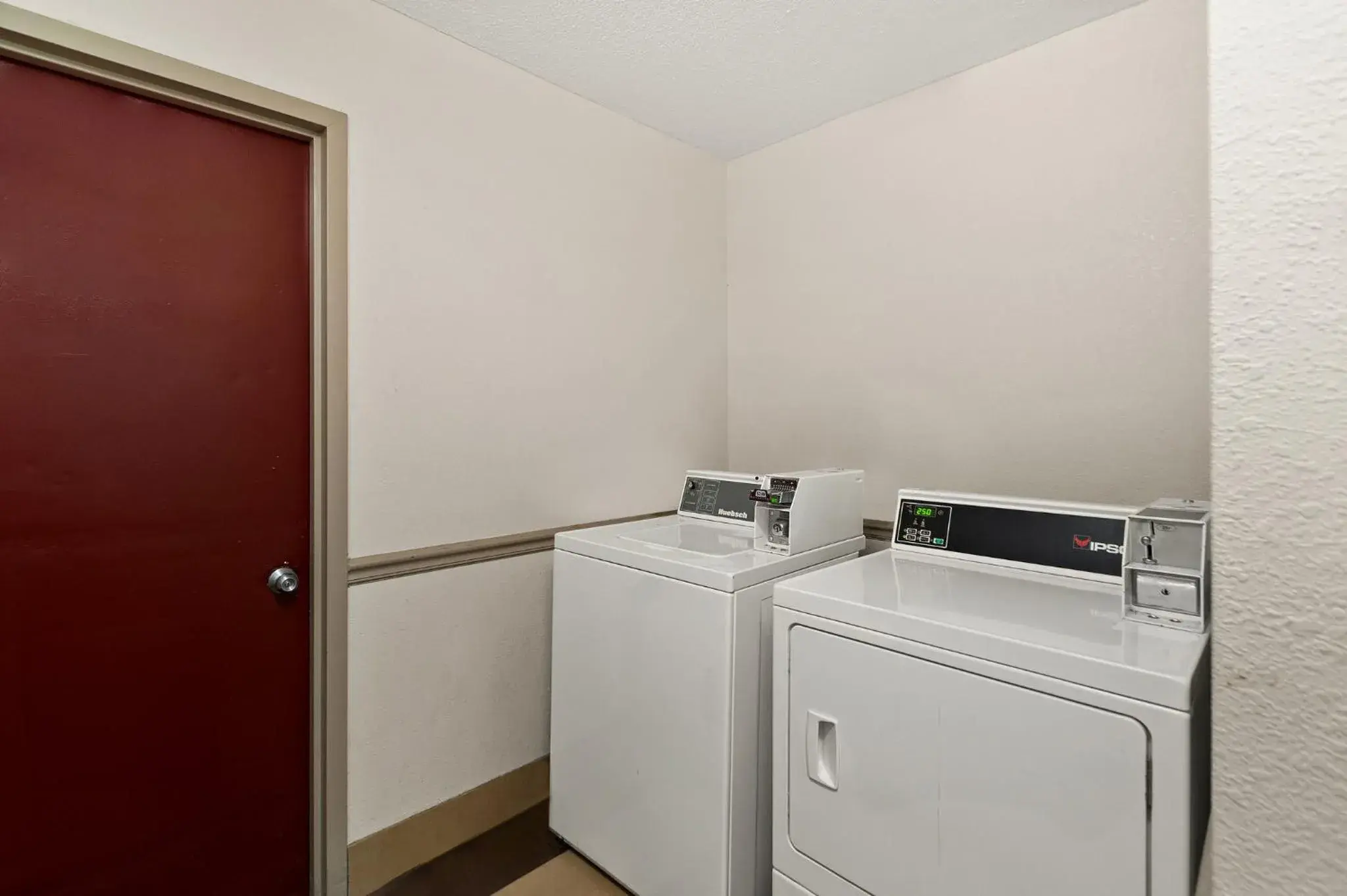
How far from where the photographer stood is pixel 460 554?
1909mm

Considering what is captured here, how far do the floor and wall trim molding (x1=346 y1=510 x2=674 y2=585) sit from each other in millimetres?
855

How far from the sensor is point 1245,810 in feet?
2.35

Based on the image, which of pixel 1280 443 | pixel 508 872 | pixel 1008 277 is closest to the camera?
pixel 1280 443

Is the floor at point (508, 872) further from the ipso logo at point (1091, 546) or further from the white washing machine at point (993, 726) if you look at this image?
the ipso logo at point (1091, 546)

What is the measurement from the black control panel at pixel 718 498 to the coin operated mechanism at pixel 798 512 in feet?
0.75

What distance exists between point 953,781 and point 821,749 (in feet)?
0.89

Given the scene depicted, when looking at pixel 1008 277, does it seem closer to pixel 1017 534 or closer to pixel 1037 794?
pixel 1017 534

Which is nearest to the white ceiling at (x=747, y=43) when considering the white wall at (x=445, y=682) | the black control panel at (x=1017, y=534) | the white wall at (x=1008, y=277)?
the white wall at (x=1008, y=277)

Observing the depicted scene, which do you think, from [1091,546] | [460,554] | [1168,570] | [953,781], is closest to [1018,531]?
[1091,546]

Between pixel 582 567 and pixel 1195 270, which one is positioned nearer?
pixel 1195 270

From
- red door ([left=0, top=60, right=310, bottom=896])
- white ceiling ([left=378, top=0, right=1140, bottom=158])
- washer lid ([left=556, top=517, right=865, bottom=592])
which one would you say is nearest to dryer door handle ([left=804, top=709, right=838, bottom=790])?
washer lid ([left=556, top=517, right=865, bottom=592])

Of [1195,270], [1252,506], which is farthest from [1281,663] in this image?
[1195,270]

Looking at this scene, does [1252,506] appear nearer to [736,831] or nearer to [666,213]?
[736,831]

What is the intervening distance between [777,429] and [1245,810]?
1.94 m
